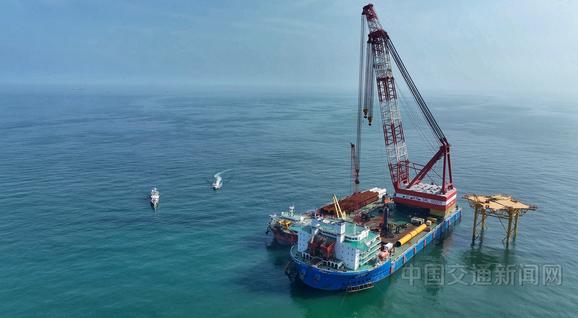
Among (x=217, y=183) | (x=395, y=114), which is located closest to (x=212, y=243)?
(x=217, y=183)

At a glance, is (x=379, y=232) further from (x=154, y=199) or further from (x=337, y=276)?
(x=154, y=199)

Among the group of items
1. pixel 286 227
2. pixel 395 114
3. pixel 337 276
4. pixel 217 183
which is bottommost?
pixel 337 276

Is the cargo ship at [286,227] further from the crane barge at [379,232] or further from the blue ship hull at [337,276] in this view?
the blue ship hull at [337,276]

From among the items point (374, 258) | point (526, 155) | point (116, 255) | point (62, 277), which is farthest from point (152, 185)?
point (526, 155)

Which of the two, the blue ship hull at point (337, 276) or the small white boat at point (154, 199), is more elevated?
the small white boat at point (154, 199)

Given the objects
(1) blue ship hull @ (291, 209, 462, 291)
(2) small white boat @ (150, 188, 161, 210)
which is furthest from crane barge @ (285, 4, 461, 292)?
(2) small white boat @ (150, 188, 161, 210)

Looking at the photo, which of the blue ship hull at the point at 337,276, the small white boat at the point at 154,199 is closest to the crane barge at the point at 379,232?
the blue ship hull at the point at 337,276

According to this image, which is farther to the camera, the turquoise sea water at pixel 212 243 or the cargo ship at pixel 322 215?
the cargo ship at pixel 322 215

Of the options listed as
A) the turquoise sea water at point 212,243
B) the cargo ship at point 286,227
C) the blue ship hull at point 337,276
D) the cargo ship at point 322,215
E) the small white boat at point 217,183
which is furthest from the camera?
the small white boat at point 217,183
